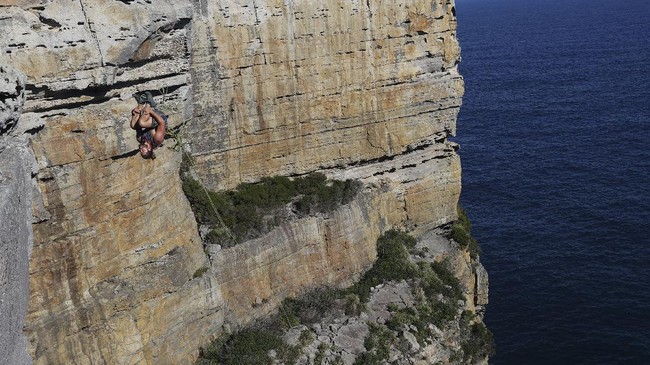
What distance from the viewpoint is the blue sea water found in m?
39.4

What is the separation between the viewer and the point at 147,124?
19359 millimetres

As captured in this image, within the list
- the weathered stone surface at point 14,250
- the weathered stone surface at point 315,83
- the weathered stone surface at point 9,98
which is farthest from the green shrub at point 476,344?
the weathered stone surface at point 9,98

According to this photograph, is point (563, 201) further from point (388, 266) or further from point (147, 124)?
point (147, 124)

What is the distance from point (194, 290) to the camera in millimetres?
22109

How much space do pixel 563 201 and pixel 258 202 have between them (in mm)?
32235

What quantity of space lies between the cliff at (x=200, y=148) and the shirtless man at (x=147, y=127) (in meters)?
0.26

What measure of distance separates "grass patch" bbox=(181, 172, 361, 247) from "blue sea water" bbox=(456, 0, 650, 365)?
51.4ft

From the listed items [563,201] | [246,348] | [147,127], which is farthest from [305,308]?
[563,201]

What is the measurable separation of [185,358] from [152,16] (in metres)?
10.2

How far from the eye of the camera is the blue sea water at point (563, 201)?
129 feet

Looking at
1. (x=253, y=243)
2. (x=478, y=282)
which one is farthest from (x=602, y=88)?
Result: (x=253, y=243)

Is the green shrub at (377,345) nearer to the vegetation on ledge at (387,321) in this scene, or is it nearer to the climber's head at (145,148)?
the vegetation on ledge at (387,321)

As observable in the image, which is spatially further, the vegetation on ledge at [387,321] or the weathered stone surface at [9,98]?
the vegetation on ledge at [387,321]

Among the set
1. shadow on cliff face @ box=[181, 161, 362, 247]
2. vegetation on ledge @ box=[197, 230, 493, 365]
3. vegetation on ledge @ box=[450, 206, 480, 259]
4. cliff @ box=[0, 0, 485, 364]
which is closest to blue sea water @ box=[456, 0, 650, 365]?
vegetation on ledge @ box=[450, 206, 480, 259]
